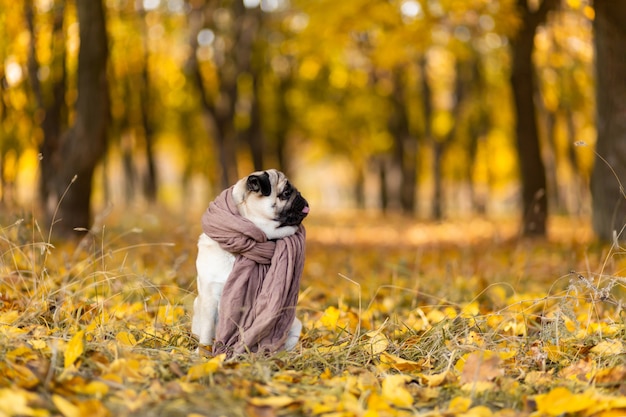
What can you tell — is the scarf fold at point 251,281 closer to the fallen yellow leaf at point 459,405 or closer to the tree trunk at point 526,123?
the fallen yellow leaf at point 459,405

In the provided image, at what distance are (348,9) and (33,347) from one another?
10.5 m

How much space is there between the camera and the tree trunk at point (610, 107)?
9992 millimetres

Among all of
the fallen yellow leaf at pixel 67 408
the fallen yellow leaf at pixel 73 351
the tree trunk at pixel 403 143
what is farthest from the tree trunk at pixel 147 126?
the fallen yellow leaf at pixel 67 408

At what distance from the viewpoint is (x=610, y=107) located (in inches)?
402

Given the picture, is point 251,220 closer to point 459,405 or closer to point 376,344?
point 376,344

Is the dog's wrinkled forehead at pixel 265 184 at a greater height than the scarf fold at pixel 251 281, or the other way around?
the dog's wrinkled forehead at pixel 265 184

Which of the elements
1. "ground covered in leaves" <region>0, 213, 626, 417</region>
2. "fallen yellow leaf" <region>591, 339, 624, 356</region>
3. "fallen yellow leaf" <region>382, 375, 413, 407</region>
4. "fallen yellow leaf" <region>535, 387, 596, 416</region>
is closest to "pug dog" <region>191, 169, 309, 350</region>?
"ground covered in leaves" <region>0, 213, 626, 417</region>

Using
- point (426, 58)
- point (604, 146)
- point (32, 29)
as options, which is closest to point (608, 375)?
point (604, 146)

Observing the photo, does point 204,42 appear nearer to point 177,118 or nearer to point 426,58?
point 426,58

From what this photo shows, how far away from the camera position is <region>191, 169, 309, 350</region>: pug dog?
4.04m

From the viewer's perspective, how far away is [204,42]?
20.6 m

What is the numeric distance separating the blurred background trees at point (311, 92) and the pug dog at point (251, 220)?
151 cm

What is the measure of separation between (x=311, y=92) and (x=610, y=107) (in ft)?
71.0

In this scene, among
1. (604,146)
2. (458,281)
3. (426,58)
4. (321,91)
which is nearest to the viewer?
(458,281)
